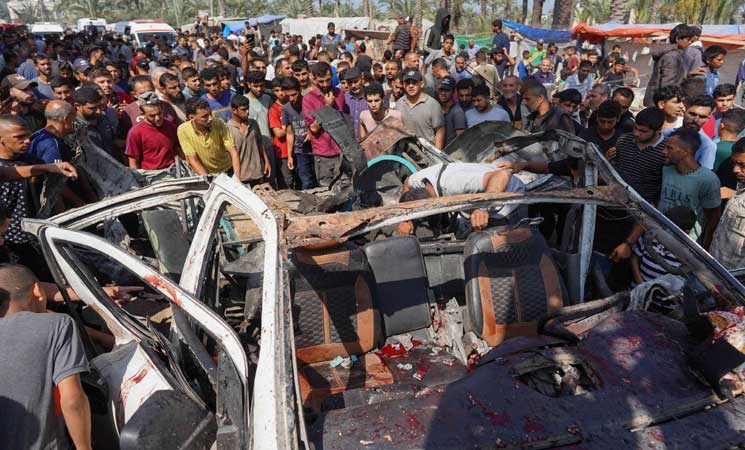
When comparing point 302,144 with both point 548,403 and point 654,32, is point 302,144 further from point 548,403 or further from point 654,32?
point 654,32

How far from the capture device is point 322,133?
6.48 m

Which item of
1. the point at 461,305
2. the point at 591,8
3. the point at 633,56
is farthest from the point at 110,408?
the point at 591,8

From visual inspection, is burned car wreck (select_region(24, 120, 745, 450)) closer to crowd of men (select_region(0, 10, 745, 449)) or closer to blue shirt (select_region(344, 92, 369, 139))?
crowd of men (select_region(0, 10, 745, 449))

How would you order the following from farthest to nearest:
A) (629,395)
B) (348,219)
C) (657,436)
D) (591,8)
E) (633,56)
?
(591,8)
(633,56)
(348,219)
(629,395)
(657,436)

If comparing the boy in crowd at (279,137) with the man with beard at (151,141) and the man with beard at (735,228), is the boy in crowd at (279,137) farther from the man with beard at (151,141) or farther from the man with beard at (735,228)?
the man with beard at (735,228)

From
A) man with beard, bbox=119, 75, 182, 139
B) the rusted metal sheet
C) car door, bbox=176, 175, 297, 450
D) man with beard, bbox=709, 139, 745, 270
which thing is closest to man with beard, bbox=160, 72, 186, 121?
man with beard, bbox=119, 75, 182, 139

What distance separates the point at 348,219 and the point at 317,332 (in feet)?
2.90

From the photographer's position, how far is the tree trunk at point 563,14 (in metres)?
21.2

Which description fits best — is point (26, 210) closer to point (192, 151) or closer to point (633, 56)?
point (192, 151)

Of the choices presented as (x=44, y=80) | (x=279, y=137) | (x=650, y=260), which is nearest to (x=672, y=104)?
(x=650, y=260)

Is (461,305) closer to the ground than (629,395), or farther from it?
closer to the ground

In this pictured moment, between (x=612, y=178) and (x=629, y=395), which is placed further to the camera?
(x=612, y=178)

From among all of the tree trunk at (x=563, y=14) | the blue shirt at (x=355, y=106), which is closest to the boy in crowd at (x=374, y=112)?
the blue shirt at (x=355, y=106)

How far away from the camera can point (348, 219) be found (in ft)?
8.13
